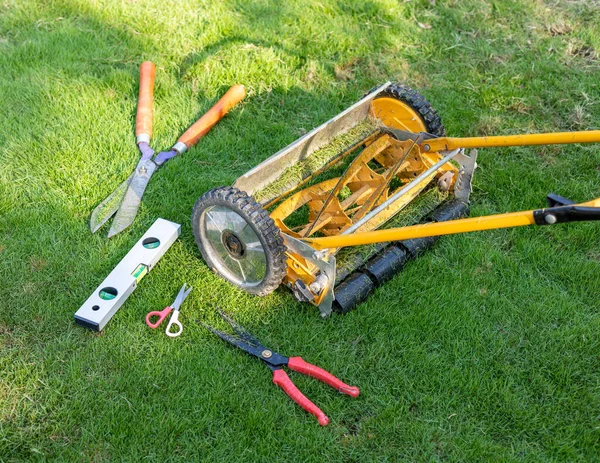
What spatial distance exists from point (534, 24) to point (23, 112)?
4331 millimetres

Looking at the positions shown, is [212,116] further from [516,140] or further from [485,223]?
[485,223]

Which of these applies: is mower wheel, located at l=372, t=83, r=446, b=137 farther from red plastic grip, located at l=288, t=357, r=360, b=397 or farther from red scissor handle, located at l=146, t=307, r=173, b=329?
red scissor handle, located at l=146, t=307, r=173, b=329

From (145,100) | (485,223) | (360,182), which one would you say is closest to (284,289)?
(360,182)

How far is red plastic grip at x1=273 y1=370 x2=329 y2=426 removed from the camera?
3.48 meters

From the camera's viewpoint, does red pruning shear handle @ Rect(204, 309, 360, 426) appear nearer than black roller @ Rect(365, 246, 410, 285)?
Yes

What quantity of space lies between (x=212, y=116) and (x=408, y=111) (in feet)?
4.69

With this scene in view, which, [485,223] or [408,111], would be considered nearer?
[485,223]

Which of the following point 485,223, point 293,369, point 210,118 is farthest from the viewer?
point 210,118

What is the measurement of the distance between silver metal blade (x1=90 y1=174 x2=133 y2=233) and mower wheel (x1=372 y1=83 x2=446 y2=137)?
176 cm

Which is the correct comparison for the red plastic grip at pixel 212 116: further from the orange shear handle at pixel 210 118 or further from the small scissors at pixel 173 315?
the small scissors at pixel 173 315

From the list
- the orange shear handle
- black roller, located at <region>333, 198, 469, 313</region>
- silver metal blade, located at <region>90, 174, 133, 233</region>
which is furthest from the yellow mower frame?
the orange shear handle

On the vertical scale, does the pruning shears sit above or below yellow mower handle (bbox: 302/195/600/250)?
below

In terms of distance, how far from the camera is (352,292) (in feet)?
12.9

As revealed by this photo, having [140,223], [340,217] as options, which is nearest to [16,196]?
[140,223]
